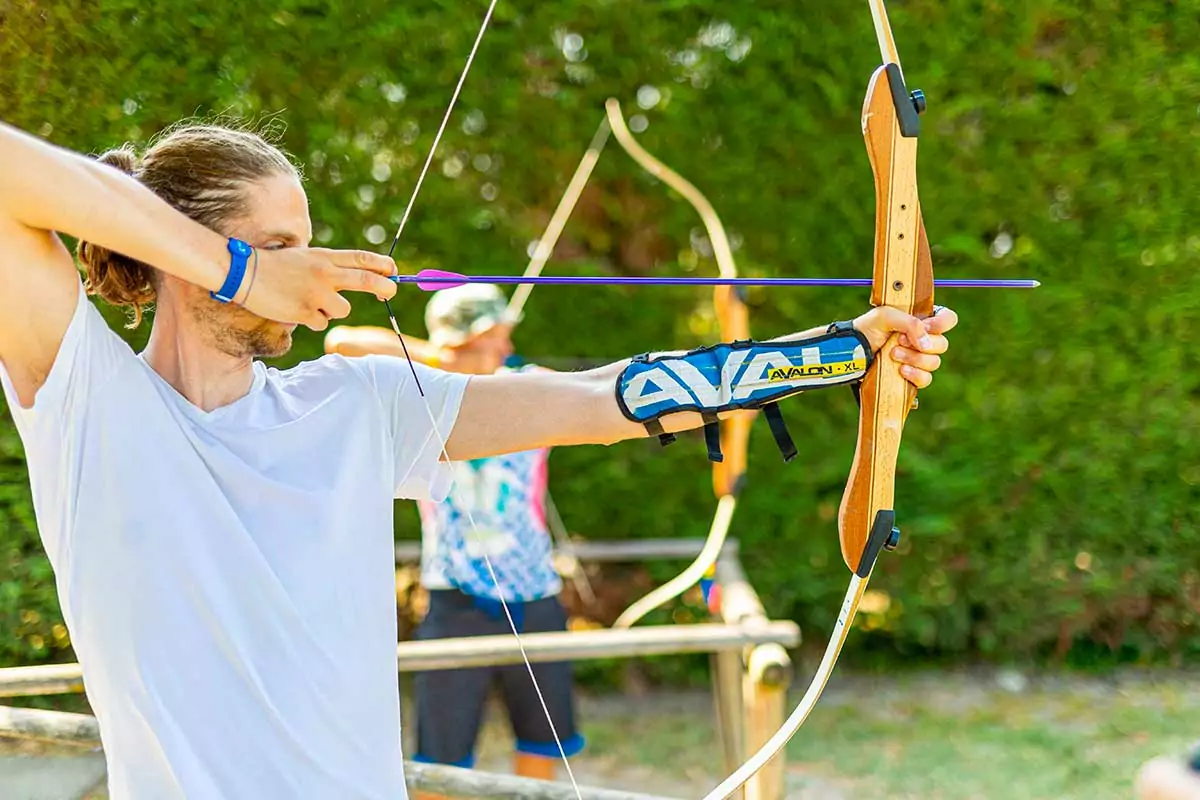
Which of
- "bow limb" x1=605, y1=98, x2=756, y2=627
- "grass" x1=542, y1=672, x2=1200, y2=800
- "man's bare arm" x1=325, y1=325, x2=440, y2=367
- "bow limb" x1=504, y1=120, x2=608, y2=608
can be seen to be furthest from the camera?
"bow limb" x1=504, y1=120, x2=608, y2=608

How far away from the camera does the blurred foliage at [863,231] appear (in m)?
3.67

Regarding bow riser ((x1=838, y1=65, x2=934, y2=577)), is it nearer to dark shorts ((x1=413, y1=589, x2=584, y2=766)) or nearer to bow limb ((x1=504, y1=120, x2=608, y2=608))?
dark shorts ((x1=413, y1=589, x2=584, y2=766))

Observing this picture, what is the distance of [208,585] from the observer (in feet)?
3.51

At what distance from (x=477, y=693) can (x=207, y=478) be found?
169 cm

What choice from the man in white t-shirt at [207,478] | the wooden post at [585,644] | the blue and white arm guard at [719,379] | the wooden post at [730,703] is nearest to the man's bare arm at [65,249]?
the man in white t-shirt at [207,478]

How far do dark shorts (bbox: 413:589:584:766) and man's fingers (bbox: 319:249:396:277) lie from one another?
1.63m

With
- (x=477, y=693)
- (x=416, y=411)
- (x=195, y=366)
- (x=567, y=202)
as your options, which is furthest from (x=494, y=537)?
(x=195, y=366)

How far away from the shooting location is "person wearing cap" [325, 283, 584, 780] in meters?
2.68

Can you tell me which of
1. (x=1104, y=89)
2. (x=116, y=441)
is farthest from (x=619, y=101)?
(x=116, y=441)

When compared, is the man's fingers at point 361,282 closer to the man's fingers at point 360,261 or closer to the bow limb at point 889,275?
the man's fingers at point 360,261

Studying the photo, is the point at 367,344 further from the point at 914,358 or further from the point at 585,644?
the point at 914,358

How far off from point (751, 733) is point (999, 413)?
6.74 ft

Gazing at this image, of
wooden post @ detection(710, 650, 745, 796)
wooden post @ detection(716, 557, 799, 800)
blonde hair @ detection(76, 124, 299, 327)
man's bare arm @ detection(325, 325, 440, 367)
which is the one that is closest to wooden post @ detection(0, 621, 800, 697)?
wooden post @ detection(716, 557, 799, 800)

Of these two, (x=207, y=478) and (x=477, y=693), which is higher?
(x=207, y=478)
